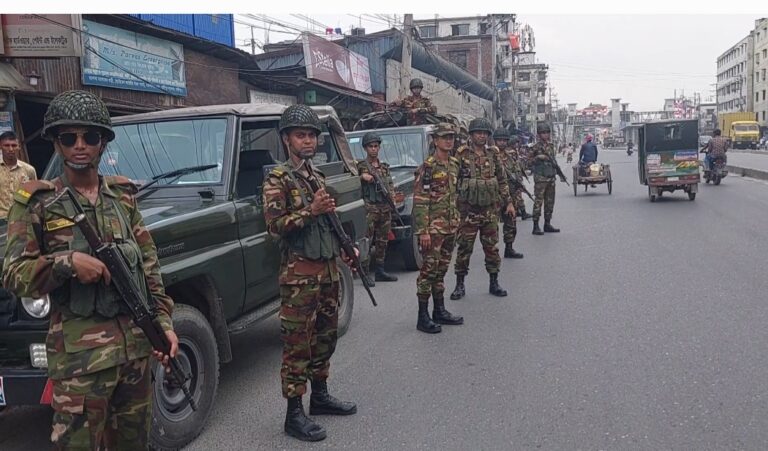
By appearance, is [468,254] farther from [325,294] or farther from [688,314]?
[325,294]

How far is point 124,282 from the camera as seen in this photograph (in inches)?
93.1

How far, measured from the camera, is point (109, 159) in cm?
439

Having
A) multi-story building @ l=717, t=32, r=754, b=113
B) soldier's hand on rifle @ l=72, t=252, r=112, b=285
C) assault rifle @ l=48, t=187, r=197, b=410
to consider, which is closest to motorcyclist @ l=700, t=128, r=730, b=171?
assault rifle @ l=48, t=187, r=197, b=410

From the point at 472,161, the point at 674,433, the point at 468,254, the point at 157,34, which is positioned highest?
the point at 157,34

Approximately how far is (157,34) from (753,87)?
93.0 m

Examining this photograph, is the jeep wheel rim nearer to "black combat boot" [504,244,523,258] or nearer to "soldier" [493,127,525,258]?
"soldier" [493,127,525,258]

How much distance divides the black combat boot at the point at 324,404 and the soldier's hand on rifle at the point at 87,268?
2.02 meters

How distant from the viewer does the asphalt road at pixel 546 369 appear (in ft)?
12.0

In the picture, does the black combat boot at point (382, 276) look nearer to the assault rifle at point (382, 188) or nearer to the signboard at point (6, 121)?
the assault rifle at point (382, 188)

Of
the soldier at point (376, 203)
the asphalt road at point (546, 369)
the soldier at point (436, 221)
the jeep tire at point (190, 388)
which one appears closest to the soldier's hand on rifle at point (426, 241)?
the soldier at point (436, 221)

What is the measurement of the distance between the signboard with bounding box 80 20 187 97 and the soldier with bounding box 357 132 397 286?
596cm

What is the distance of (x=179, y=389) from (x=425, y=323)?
8.74ft

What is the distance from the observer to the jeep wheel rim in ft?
11.3

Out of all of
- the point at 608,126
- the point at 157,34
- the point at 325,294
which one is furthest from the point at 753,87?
the point at 325,294
